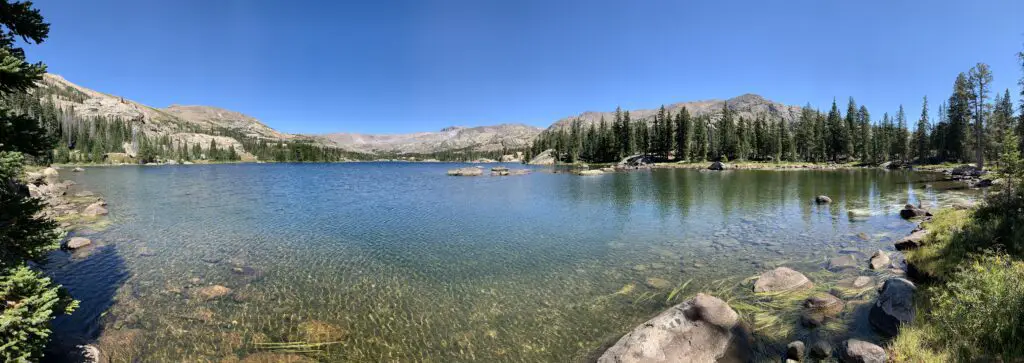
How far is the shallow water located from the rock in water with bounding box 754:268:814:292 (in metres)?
1.01

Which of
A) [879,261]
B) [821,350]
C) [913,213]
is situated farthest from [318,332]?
[913,213]

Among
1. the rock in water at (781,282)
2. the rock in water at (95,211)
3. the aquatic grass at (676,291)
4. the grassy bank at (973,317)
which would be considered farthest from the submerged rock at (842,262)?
the rock in water at (95,211)

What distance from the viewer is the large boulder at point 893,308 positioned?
12.0 metres

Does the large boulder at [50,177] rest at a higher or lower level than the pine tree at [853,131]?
lower

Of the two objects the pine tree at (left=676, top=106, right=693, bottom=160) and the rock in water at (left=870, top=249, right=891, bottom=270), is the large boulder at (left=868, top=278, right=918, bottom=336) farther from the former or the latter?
the pine tree at (left=676, top=106, right=693, bottom=160)

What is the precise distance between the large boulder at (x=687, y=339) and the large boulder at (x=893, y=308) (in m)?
4.53

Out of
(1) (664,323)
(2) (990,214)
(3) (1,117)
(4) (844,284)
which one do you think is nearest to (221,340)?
(3) (1,117)

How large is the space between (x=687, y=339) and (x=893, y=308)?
7433mm

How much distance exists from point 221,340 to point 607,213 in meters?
31.5

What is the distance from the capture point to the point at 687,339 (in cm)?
1120

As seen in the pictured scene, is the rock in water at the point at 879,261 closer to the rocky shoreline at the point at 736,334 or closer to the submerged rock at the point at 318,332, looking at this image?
the rocky shoreline at the point at 736,334

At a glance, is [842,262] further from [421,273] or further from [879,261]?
[421,273]

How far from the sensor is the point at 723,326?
11922 mm

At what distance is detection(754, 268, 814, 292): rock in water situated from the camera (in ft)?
53.7
